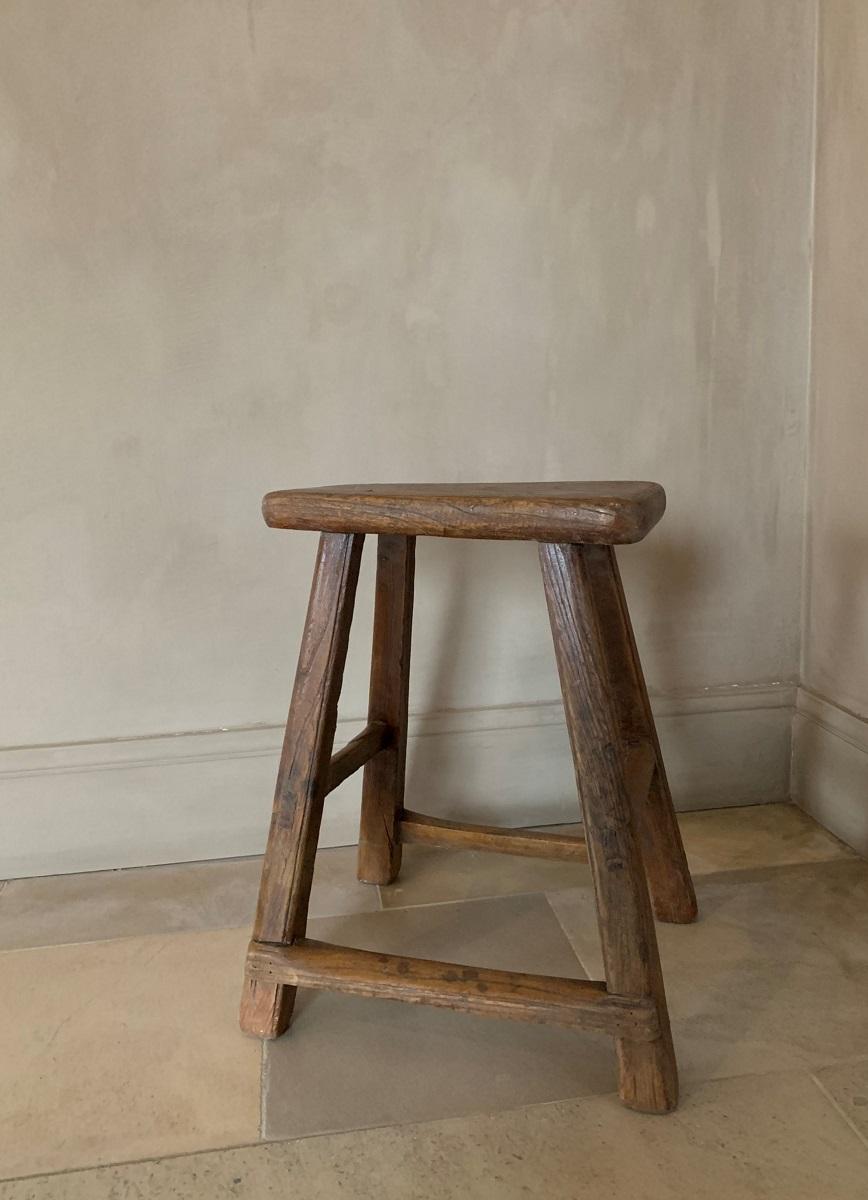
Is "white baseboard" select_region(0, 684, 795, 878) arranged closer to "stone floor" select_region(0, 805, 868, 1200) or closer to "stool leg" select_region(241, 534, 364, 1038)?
"stone floor" select_region(0, 805, 868, 1200)

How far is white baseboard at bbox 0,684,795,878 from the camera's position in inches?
54.6

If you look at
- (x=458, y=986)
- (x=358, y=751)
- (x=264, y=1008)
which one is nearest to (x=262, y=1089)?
(x=264, y=1008)

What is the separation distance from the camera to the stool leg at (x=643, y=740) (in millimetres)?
1085

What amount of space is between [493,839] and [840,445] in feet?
2.45

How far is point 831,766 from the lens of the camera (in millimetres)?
1435

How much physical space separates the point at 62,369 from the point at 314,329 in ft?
1.14

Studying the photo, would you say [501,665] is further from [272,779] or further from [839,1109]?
[839,1109]

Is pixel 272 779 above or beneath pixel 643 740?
beneath

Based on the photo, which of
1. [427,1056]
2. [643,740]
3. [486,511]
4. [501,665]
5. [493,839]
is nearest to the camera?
[486,511]

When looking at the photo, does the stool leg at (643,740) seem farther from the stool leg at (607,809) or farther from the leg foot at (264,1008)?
the leg foot at (264,1008)

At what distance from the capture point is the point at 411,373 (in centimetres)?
138

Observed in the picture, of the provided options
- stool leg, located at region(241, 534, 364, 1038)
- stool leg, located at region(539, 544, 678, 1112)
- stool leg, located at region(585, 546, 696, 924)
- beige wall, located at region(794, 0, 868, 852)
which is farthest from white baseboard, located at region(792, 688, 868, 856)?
stool leg, located at region(241, 534, 364, 1038)

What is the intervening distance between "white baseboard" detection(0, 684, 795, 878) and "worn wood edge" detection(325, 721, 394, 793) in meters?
0.20

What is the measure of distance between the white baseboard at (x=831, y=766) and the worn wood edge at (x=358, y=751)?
2.19 ft
